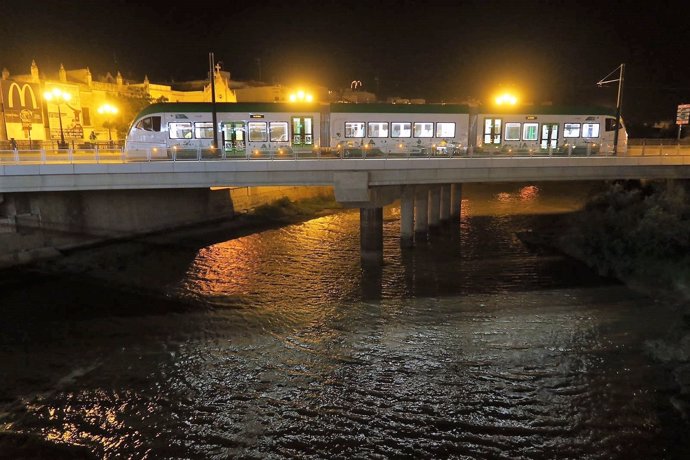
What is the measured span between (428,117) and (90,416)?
2293 cm

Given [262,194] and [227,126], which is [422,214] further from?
[262,194]

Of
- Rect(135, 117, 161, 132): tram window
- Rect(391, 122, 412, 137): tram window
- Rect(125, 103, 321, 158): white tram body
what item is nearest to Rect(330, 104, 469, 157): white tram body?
Rect(391, 122, 412, 137): tram window

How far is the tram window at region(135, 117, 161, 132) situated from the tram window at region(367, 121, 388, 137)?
11558mm

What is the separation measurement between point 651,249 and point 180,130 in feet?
78.7

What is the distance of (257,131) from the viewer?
93.0 feet

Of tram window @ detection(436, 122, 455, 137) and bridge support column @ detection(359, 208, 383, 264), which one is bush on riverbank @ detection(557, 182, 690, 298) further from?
bridge support column @ detection(359, 208, 383, 264)

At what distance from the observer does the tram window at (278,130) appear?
92.3ft

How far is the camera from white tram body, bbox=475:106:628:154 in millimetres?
30172

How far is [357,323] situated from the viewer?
1888 centimetres

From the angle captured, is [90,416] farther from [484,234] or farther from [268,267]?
[484,234]

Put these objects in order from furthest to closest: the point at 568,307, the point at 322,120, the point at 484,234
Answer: the point at 484,234 → the point at 322,120 → the point at 568,307

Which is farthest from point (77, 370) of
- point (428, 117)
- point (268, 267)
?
point (428, 117)

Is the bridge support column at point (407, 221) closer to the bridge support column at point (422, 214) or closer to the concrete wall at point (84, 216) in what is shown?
the bridge support column at point (422, 214)

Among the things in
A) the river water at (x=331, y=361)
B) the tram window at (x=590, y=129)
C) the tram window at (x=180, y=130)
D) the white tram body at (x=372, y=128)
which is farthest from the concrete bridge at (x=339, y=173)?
the tram window at (x=590, y=129)
